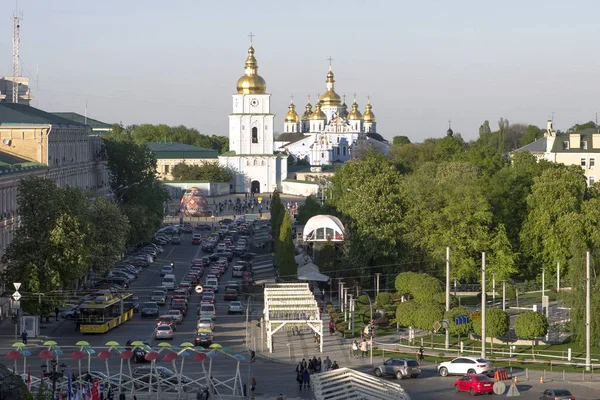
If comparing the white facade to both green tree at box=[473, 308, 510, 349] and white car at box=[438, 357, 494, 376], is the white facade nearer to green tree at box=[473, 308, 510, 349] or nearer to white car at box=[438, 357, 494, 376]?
green tree at box=[473, 308, 510, 349]

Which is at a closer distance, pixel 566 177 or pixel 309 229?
pixel 566 177

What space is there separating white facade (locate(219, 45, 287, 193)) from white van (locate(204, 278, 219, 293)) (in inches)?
3314

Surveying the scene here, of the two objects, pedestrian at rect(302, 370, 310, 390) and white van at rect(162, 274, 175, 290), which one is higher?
white van at rect(162, 274, 175, 290)

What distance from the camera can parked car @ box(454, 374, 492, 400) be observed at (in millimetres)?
39969

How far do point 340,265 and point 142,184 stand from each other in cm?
3751

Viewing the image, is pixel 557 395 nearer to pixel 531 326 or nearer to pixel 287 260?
pixel 531 326

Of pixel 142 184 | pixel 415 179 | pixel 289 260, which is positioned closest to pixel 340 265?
pixel 289 260

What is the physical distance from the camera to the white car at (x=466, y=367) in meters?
42.6

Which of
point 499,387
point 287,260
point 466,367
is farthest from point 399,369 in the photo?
point 287,260

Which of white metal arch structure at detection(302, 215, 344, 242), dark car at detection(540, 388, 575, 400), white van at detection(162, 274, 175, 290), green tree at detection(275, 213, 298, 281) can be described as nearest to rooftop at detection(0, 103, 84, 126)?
white van at detection(162, 274, 175, 290)

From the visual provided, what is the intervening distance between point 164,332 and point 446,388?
13754 millimetres

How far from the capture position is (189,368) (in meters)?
44.5

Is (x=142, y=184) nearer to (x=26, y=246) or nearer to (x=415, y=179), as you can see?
(x=415, y=179)

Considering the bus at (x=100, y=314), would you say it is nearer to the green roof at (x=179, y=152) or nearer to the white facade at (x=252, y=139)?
the white facade at (x=252, y=139)
